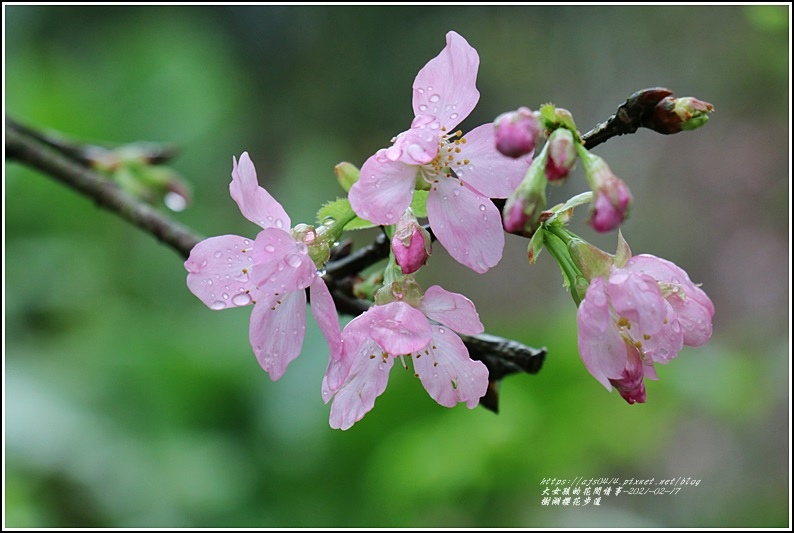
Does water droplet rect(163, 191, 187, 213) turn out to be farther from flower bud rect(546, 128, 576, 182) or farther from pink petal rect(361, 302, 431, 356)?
flower bud rect(546, 128, 576, 182)

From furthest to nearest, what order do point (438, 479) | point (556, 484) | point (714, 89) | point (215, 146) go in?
point (714, 89), point (215, 146), point (438, 479), point (556, 484)

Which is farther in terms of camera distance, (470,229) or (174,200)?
(174,200)

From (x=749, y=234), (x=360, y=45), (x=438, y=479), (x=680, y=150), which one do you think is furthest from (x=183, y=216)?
(x=749, y=234)

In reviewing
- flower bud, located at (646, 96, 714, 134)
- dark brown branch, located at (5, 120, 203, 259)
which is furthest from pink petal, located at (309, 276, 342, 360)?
dark brown branch, located at (5, 120, 203, 259)

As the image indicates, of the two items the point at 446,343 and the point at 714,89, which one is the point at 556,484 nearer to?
the point at 446,343

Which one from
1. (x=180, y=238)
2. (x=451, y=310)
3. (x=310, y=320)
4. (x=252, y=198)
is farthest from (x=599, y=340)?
(x=310, y=320)

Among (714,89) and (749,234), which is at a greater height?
(714,89)

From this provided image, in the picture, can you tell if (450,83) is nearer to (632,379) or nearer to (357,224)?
(357,224)
